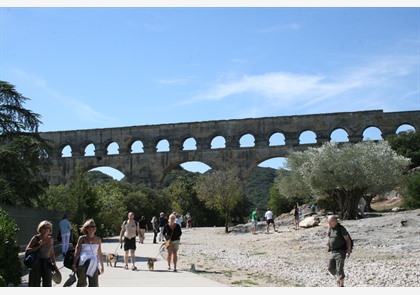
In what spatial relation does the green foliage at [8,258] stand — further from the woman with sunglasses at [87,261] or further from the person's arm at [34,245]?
the woman with sunglasses at [87,261]

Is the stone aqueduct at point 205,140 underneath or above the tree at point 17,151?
above

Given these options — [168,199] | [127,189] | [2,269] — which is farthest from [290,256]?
[168,199]

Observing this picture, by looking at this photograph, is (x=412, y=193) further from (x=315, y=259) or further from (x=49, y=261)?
(x=49, y=261)

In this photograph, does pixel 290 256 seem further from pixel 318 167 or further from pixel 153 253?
pixel 318 167

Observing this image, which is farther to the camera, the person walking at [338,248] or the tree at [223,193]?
the tree at [223,193]

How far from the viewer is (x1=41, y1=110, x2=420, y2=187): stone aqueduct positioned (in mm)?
42094

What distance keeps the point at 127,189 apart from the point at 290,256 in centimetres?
2524

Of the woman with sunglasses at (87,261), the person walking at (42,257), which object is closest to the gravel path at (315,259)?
the woman with sunglasses at (87,261)

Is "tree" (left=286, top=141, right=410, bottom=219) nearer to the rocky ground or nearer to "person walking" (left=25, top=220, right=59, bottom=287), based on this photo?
the rocky ground

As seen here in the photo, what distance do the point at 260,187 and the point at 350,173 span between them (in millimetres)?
65988

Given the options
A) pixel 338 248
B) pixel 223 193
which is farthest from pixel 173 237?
pixel 223 193

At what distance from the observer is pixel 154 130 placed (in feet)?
154

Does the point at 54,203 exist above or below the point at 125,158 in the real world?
below

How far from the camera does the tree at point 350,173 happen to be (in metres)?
24.7
